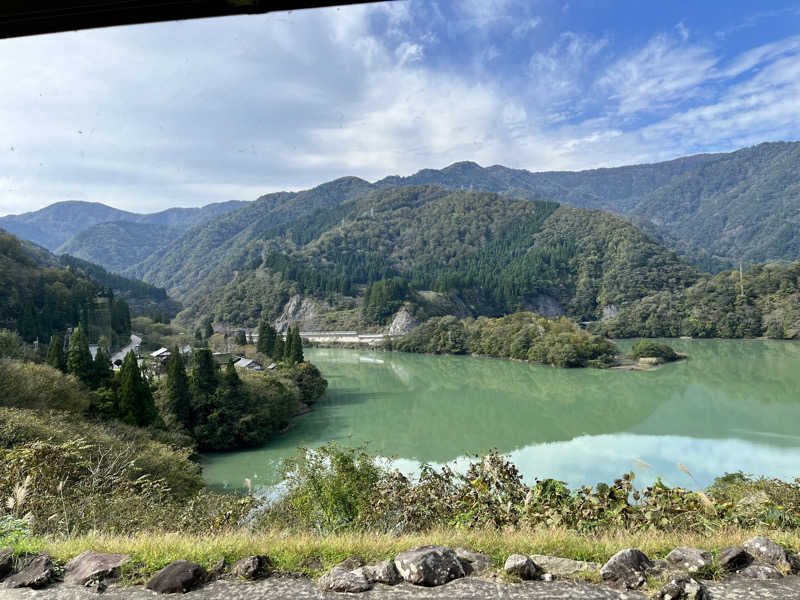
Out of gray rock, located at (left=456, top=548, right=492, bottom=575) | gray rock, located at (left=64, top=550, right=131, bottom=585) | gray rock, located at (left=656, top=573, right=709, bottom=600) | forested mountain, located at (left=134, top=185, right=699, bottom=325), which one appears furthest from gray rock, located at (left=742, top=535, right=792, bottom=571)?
forested mountain, located at (left=134, top=185, right=699, bottom=325)

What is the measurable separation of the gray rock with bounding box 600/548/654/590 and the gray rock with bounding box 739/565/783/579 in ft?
1.86

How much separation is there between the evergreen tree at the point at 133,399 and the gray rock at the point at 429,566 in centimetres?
1831

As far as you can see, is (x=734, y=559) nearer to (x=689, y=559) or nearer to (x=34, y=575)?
(x=689, y=559)

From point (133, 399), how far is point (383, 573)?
18.7m

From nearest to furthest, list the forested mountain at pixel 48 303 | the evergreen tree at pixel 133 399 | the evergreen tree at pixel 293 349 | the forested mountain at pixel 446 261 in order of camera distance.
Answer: the evergreen tree at pixel 133 399
the evergreen tree at pixel 293 349
the forested mountain at pixel 48 303
the forested mountain at pixel 446 261

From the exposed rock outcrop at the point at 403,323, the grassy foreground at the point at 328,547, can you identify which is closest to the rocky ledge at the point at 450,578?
the grassy foreground at the point at 328,547

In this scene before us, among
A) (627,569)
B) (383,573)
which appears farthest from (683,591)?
(383,573)

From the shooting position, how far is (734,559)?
3000 mm

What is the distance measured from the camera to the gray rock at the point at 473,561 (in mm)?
3043

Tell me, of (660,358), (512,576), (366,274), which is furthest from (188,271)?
(512,576)

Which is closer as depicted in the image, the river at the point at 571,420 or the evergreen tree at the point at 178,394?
the river at the point at 571,420

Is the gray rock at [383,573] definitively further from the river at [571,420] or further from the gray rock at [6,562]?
the river at [571,420]

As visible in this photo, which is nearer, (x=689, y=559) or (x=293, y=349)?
(x=689, y=559)

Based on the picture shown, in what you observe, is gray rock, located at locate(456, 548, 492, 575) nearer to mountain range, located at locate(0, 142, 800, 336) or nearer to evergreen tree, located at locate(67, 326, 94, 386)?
evergreen tree, located at locate(67, 326, 94, 386)
